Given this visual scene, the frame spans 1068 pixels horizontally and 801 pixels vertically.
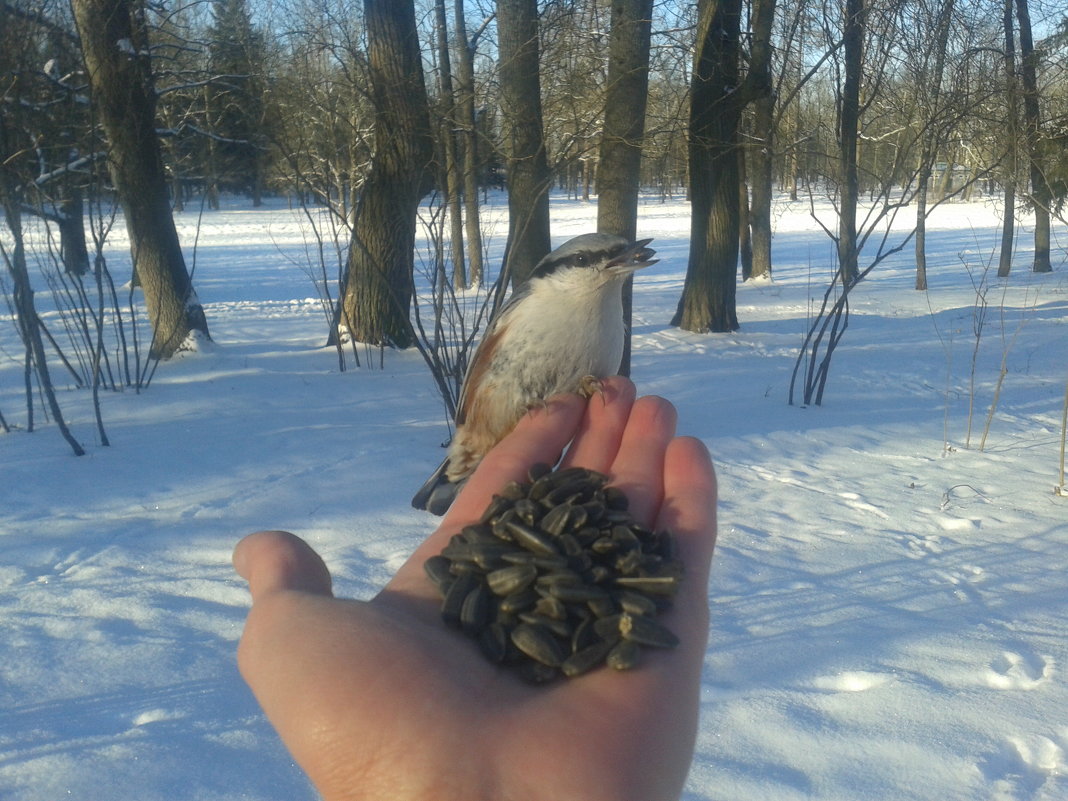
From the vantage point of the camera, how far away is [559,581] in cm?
203

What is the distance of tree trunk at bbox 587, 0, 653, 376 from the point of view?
7.83 metres

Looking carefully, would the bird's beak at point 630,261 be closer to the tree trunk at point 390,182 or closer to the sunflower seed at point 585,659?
the sunflower seed at point 585,659

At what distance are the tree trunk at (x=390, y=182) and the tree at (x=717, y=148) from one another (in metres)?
3.56

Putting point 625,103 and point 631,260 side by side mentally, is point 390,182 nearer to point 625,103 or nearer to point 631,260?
point 625,103

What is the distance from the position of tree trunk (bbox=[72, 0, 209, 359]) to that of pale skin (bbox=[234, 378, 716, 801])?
753cm

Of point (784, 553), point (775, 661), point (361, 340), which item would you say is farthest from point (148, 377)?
point (775, 661)

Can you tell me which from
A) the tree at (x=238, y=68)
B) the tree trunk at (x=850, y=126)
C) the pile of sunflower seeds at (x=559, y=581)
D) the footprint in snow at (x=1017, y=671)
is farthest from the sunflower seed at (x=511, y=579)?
the tree trunk at (x=850, y=126)

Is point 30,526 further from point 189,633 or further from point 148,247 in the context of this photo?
point 148,247

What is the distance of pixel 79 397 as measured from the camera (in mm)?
7605

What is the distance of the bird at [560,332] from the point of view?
9.95ft

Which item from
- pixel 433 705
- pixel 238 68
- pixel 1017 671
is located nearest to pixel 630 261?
pixel 433 705

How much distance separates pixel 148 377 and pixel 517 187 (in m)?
4.10

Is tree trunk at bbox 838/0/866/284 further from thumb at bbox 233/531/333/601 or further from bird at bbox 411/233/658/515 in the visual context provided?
thumb at bbox 233/531/333/601

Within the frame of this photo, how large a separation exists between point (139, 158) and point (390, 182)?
2.64 m
